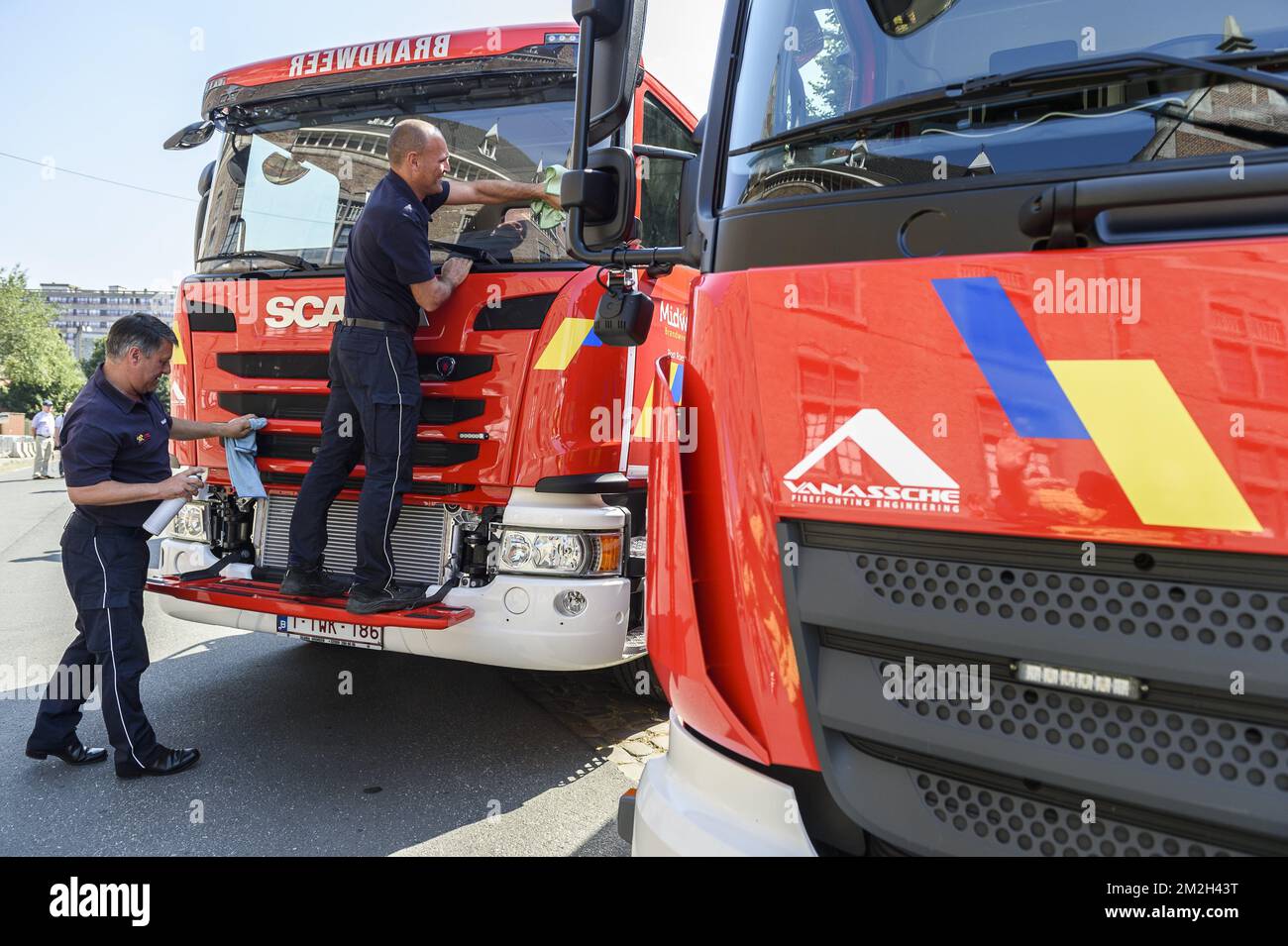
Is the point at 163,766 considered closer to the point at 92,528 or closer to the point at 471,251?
the point at 92,528

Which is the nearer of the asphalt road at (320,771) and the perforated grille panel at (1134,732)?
the perforated grille panel at (1134,732)

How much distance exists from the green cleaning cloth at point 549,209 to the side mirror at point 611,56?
4.56 ft

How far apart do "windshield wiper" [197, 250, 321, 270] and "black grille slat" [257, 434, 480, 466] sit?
2.61 ft

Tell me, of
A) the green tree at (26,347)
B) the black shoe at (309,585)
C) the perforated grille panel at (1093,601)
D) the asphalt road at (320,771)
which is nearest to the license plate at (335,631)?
the black shoe at (309,585)

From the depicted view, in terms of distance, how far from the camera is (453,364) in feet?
12.7

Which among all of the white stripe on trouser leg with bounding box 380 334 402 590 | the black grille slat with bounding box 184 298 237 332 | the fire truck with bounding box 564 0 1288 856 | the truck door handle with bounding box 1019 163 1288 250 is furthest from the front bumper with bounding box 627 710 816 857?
the black grille slat with bounding box 184 298 237 332

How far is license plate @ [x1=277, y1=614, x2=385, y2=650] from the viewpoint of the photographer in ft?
12.2

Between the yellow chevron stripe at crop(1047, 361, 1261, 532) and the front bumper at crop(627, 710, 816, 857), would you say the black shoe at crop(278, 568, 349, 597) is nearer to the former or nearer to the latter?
the front bumper at crop(627, 710, 816, 857)

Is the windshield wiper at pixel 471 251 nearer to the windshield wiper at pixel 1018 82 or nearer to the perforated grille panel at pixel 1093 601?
the windshield wiper at pixel 1018 82

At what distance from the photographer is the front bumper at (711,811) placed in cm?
178

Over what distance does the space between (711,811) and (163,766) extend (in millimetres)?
2905
